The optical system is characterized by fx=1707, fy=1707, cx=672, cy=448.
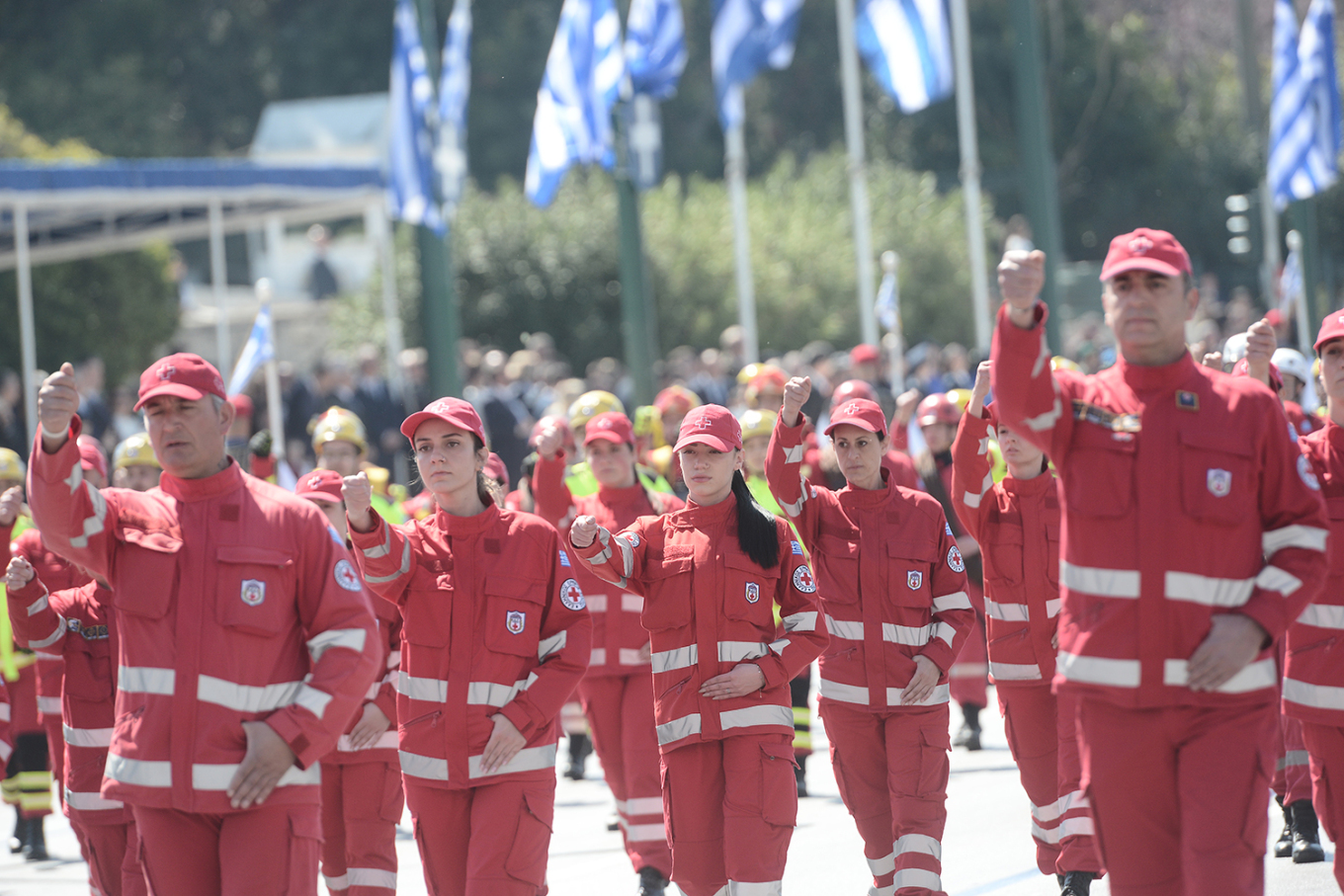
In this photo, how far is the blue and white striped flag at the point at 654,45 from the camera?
60.6 feet

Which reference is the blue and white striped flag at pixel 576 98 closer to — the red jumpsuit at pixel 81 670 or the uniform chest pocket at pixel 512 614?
the red jumpsuit at pixel 81 670

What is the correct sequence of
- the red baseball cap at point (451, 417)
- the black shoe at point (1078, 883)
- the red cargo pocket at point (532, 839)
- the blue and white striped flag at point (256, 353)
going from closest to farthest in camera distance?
the red cargo pocket at point (532, 839), the red baseball cap at point (451, 417), the black shoe at point (1078, 883), the blue and white striped flag at point (256, 353)

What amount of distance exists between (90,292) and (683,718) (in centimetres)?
2304

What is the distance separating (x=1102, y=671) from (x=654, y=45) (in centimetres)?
1476

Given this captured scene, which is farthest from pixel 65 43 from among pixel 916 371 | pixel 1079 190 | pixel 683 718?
pixel 683 718

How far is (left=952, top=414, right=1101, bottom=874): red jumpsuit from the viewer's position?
7270 millimetres

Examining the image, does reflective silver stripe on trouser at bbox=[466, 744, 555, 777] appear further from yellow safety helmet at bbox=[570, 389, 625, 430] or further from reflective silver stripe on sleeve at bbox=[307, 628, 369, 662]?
yellow safety helmet at bbox=[570, 389, 625, 430]

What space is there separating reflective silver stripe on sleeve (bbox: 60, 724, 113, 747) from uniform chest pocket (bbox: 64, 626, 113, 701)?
5.8 inches

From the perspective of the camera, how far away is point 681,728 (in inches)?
252

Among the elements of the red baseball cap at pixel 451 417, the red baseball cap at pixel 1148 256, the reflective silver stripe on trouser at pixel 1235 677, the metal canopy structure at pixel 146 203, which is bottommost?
the reflective silver stripe on trouser at pixel 1235 677

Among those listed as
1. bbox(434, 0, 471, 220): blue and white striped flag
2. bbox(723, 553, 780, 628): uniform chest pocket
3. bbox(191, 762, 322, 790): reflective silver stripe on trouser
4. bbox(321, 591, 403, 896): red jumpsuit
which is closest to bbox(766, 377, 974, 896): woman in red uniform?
bbox(723, 553, 780, 628): uniform chest pocket

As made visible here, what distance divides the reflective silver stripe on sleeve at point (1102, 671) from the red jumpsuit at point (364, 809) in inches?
124

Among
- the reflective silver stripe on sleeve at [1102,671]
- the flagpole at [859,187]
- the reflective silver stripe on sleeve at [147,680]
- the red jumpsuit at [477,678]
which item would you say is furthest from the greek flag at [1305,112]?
the reflective silver stripe on sleeve at [147,680]

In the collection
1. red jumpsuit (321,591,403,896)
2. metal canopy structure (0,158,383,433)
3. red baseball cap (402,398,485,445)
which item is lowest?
red jumpsuit (321,591,403,896)
